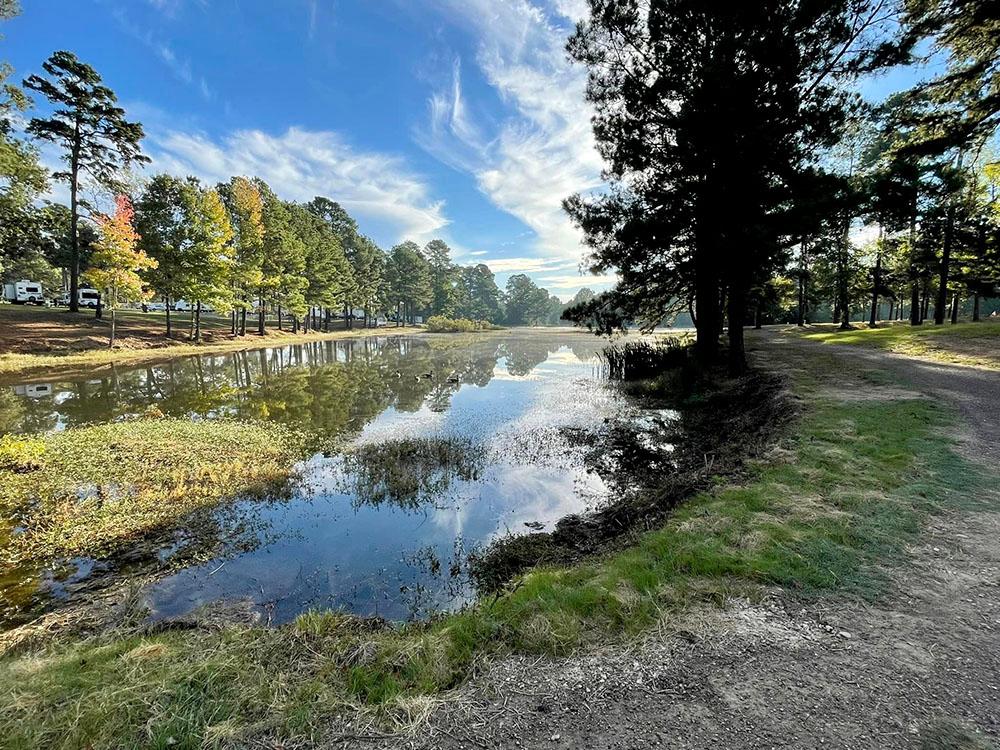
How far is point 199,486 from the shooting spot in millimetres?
7570

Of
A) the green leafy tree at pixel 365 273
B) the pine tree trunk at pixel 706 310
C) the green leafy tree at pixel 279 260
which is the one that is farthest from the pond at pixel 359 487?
the green leafy tree at pixel 365 273

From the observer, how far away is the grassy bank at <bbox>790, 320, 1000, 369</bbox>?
14.0 m

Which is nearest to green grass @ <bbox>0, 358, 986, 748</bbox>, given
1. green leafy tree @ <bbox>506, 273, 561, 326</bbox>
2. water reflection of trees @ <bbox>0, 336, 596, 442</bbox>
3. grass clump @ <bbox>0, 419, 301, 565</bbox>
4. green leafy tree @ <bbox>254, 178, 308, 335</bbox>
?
grass clump @ <bbox>0, 419, 301, 565</bbox>

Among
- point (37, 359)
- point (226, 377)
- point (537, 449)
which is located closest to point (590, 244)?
point (537, 449)

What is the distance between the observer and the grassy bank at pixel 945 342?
1397 centimetres

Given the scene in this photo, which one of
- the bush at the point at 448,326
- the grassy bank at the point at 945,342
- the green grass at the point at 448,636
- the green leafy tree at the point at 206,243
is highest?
the green leafy tree at the point at 206,243

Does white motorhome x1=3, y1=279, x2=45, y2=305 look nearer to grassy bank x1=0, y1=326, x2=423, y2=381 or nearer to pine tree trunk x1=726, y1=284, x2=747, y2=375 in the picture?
grassy bank x1=0, y1=326, x2=423, y2=381

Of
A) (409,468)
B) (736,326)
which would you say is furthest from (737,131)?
(409,468)

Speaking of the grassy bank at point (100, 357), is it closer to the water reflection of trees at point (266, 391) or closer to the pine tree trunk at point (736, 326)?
the water reflection of trees at point (266, 391)

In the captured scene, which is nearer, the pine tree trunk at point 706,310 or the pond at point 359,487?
the pond at point 359,487

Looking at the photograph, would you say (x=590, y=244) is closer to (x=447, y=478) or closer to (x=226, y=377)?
(x=447, y=478)

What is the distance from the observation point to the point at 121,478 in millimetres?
7707

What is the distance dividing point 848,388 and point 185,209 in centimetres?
3917

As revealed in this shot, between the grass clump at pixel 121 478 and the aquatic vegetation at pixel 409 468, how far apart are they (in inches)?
59.5
